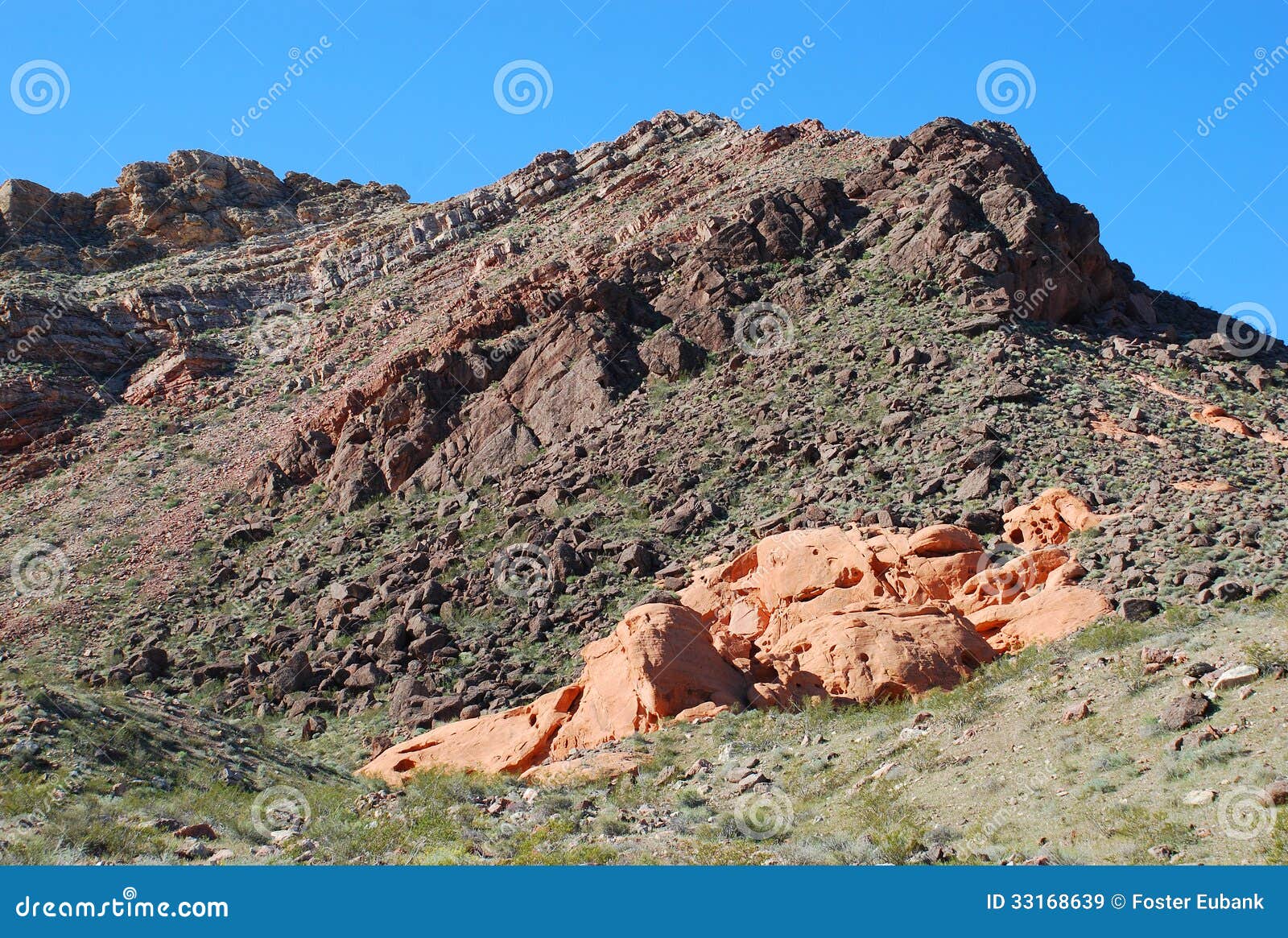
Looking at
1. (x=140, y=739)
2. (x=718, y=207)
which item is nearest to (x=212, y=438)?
(x=718, y=207)

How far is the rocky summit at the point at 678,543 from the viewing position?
38.0 ft

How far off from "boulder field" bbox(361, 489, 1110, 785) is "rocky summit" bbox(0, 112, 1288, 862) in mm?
73

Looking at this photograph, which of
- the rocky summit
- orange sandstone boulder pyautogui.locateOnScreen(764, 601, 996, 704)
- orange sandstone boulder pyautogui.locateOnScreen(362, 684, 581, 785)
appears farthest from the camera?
orange sandstone boulder pyautogui.locateOnScreen(362, 684, 581, 785)

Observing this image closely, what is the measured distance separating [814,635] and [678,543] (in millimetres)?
5903

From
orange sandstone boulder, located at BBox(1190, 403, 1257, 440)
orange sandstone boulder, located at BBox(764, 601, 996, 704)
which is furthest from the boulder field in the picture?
orange sandstone boulder, located at BBox(1190, 403, 1257, 440)

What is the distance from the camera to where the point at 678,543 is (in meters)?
22.1

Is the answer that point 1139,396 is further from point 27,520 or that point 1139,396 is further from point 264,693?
point 27,520

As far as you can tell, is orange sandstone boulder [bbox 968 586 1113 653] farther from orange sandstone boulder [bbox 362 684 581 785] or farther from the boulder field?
orange sandstone boulder [bbox 362 684 581 785]

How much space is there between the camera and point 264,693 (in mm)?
21438

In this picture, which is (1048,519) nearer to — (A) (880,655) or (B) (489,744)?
(A) (880,655)

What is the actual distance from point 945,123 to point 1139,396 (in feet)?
52.0

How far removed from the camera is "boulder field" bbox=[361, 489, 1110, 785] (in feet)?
51.5

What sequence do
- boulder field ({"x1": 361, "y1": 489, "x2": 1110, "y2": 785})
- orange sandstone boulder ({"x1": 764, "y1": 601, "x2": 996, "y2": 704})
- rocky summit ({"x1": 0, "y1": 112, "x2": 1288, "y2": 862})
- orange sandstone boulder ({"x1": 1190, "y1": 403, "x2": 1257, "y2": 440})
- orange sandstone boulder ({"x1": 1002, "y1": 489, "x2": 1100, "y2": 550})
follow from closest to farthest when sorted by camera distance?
1. rocky summit ({"x1": 0, "y1": 112, "x2": 1288, "y2": 862})
2. orange sandstone boulder ({"x1": 764, "y1": 601, "x2": 996, "y2": 704})
3. boulder field ({"x1": 361, "y1": 489, "x2": 1110, "y2": 785})
4. orange sandstone boulder ({"x1": 1002, "y1": 489, "x2": 1100, "y2": 550})
5. orange sandstone boulder ({"x1": 1190, "y1": 403, "x2": 1257, "y2": 440})

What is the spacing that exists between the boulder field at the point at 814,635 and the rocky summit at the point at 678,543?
73mm
